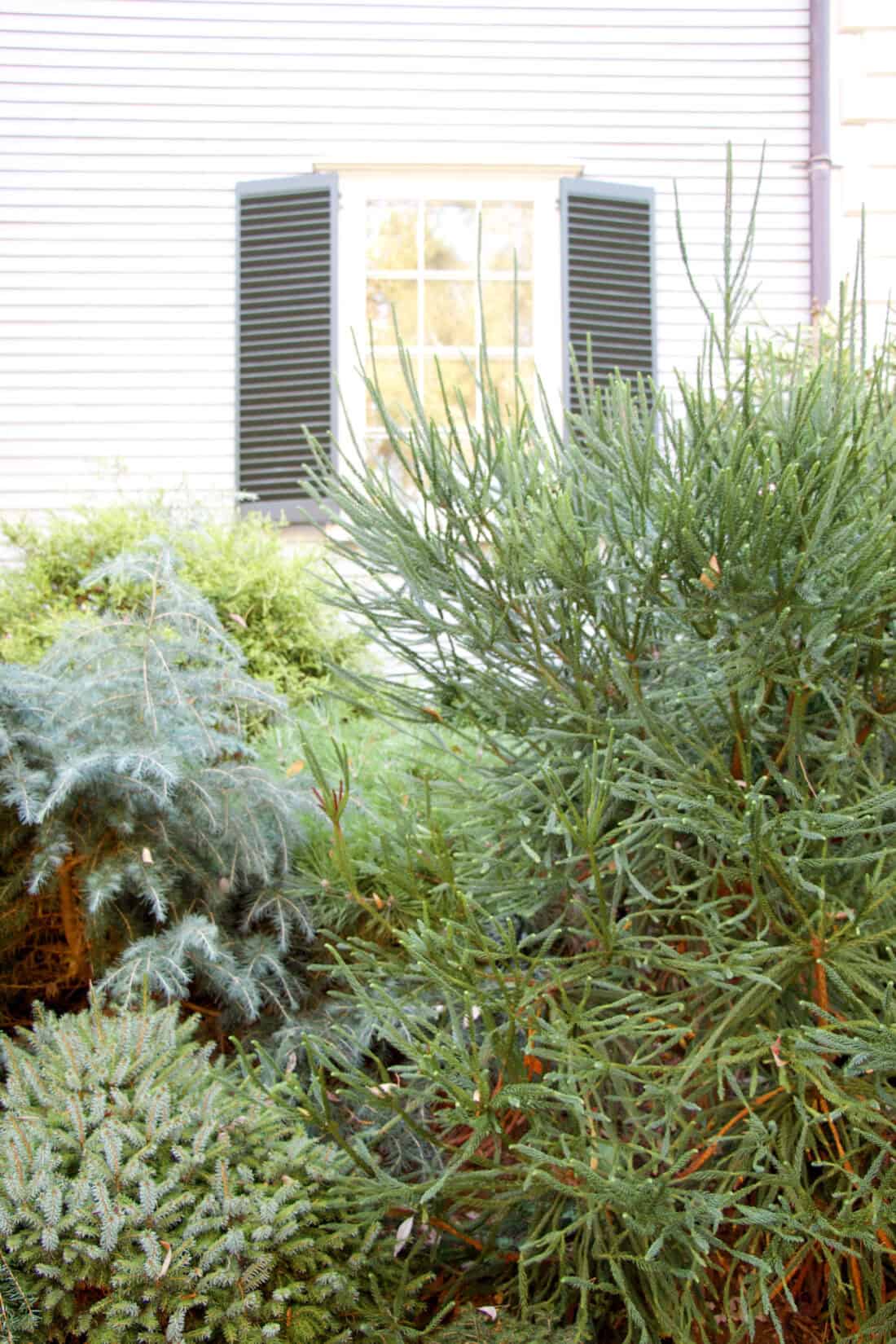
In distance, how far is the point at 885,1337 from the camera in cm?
207

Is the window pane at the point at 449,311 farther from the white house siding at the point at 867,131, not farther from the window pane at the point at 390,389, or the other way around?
the white house siding at the point at 867,131

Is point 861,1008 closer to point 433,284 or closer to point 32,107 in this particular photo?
point 433,284

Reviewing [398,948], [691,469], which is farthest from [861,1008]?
[398,948]

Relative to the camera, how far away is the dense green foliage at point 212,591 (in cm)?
454

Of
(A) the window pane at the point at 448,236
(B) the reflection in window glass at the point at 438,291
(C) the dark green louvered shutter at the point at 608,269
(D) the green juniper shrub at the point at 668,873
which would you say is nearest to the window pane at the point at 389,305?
(B) the reflection in window glass at the point at 438,291

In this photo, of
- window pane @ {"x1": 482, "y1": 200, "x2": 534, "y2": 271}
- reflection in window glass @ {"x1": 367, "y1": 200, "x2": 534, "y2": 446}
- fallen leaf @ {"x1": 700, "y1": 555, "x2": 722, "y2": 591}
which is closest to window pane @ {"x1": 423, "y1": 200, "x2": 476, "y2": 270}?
reflection in window glass @ {"x1": 367, "y1": 200, "x2": 534, "y2": 446}

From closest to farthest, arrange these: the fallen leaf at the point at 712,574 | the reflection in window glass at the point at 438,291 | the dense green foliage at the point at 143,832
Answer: the fallen leaf at the point at 712,574, the dense green foliage at the point at 143,832, the reflection in window glass at the point at 438,291

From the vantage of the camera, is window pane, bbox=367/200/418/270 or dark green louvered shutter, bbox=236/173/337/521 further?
window pane, bbox=367/200/418/270

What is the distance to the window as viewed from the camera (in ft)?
20.0

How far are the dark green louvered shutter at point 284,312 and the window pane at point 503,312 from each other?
2.44 ft

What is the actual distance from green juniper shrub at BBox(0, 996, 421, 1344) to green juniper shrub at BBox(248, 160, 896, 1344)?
0.12 metres

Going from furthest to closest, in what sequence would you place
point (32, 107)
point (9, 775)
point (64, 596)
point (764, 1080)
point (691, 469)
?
point (32, 107) < point (64, 596) < point (9, 775) < point (764, 1080) < point (691, 469)

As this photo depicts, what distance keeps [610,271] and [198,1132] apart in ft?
16.7

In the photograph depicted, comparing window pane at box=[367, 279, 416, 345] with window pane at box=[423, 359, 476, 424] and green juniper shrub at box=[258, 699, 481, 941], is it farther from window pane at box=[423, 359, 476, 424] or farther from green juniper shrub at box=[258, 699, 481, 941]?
green juniper shrub at box=[258, 699, 481, 941]
